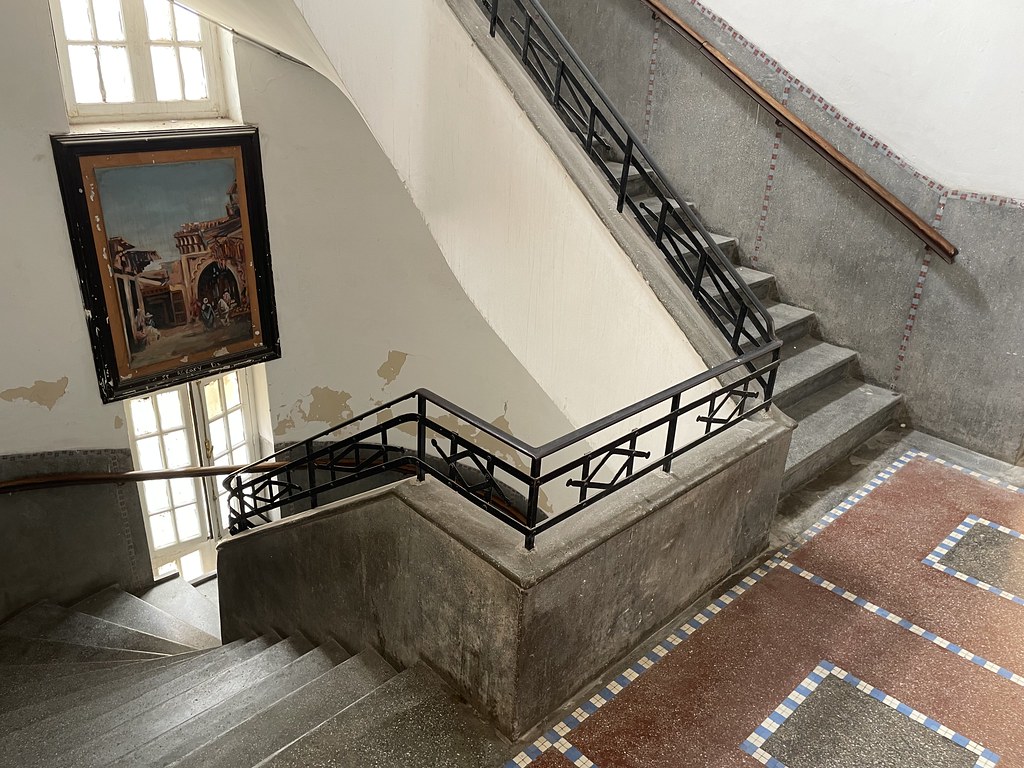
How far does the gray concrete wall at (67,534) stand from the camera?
19.2ft

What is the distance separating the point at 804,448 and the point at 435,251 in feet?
12.6

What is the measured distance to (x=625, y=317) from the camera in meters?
4.02

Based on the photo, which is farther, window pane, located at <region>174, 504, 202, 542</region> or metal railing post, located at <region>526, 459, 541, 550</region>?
window pane, located at <region>174, 504, 202, 542</region>

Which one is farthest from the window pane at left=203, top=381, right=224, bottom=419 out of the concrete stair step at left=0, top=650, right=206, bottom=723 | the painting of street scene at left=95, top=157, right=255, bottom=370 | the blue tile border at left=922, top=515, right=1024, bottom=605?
the blue tile border at left=922, top=515, right=1024, bottom=605

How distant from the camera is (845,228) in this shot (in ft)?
16.8

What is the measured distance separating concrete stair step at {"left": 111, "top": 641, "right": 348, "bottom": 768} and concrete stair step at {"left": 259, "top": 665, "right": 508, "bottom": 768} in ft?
2.69

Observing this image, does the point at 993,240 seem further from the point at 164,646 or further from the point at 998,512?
the point at 164,646

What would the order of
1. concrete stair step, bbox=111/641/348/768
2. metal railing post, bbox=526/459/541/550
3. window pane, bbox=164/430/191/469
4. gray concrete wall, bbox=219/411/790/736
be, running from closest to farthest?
metal railing post, bbox=526/459/541/550
gray concrete wall, bbox=219/411/790/736
concrete stair step, bbox=111/641/348/768
window pane, bbox=164/430/191/469

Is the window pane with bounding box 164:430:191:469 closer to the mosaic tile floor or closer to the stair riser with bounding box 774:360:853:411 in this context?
the mosaic tile floor

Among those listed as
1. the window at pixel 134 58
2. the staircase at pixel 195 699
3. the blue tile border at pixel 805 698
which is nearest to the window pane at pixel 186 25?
the window at pixel 134 58

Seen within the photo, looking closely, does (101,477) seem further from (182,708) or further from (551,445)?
(551,445)

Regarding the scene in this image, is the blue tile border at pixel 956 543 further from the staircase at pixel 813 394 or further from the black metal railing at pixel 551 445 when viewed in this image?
the black metal railing at pixel 551 445

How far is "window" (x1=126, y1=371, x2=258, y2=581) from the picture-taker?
256 inches

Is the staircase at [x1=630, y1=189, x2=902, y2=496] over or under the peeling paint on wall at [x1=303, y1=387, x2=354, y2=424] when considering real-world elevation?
over
